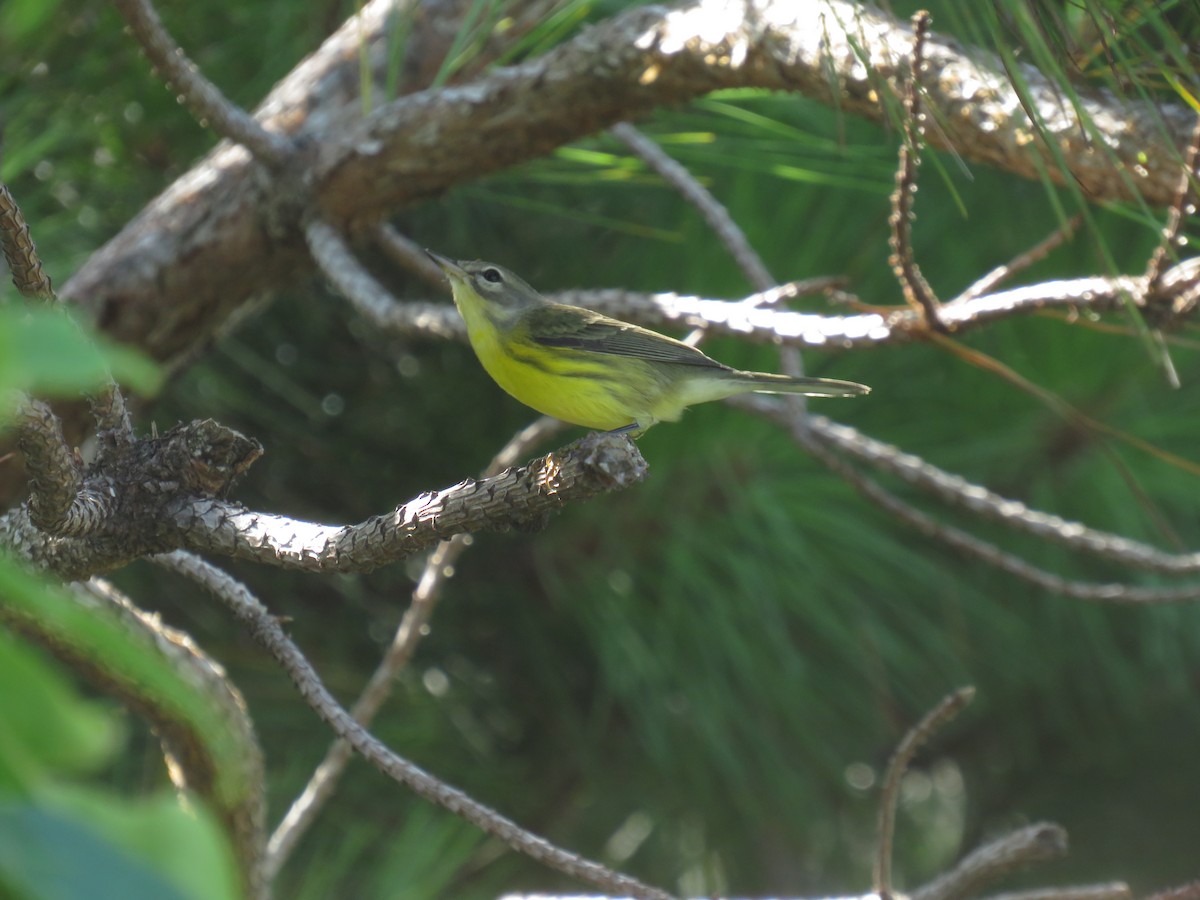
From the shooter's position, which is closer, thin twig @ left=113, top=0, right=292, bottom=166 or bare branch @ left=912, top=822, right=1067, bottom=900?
bare branch @ left=912, top=822, right=1067, bottom=900

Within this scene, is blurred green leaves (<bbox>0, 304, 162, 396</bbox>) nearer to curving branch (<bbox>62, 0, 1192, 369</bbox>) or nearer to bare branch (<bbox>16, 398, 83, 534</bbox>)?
bare branch (<bbox>16, 398, 83, 534</bbox>)

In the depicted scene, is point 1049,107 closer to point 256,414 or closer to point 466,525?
point 466,525

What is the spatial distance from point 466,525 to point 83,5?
1.61 meters

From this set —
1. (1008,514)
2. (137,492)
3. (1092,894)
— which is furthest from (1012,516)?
(137,492)

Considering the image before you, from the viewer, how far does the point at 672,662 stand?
258cm

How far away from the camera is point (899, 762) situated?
131 centimetres

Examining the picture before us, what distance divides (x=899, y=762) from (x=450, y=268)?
1293mm

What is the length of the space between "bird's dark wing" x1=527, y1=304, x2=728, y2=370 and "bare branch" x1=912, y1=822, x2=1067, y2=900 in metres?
1.08

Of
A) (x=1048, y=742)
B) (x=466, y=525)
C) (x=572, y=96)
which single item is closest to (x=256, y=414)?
(x=572, y=96)

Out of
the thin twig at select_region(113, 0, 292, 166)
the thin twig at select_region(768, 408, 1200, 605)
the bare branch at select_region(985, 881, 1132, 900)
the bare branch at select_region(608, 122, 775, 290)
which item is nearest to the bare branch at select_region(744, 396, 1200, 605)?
the thin twig at select_region(768, 408, 1200, 605)

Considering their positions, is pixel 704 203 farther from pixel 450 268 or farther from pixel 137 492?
pixel 137 492

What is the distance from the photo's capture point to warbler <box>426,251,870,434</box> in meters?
2.16

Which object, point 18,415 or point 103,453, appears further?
point 103,453

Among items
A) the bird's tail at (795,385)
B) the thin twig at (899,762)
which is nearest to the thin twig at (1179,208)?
the thin twig at (899,762)
